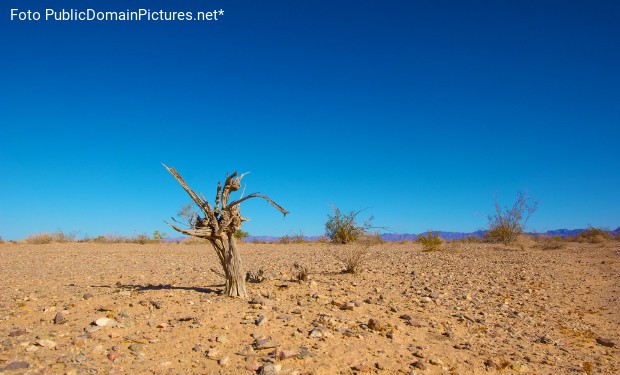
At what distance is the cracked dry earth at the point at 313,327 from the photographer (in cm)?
418

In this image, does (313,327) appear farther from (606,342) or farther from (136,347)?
(606,342)

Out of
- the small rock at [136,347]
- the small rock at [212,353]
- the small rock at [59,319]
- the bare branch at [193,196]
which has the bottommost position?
the small rock at [212,353]

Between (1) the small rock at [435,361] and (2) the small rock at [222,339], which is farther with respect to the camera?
(2) the small rock at [222,339]

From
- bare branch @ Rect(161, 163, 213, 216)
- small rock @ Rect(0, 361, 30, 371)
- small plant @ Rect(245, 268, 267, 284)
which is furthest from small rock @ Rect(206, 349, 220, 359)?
small plant @ Rect(245, 268, 267, 284)

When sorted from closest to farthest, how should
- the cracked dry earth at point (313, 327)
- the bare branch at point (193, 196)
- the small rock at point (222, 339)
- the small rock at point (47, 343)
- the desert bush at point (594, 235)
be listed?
the cracked dry earth at point (313, 327) < the small rock at point (47, 343) < the small rock at point (222, 339) < the bare branch at point (193, 196) < the desert bush at point (594, 235)

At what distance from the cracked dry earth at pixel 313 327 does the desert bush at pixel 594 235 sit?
18.6 meters

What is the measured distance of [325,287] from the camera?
7.36 m

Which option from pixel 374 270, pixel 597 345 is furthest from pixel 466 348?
pixel 374 270

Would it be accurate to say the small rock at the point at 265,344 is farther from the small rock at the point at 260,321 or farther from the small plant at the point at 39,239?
the small plant at the point at 39,239

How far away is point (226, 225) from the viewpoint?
6164 millimetres

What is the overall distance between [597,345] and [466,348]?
187 centimetres

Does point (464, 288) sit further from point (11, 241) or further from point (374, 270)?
point (11, 241)

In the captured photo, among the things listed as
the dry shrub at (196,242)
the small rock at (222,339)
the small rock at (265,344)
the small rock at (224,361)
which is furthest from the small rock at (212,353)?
the dry shrub at (196,242)

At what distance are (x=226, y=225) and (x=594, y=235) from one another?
2822 centimetres
